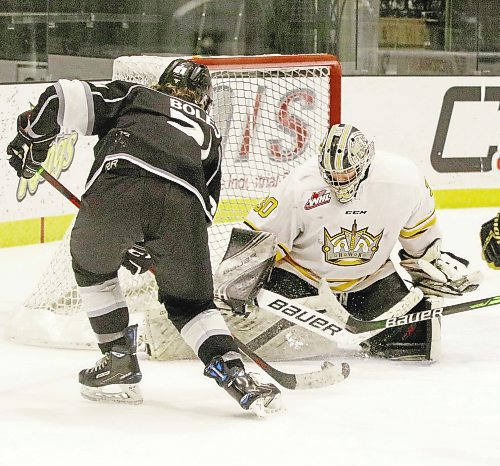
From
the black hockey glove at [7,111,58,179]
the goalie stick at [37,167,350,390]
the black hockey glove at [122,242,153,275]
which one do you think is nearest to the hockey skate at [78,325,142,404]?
the black hockey glove at [122,242,153,275]

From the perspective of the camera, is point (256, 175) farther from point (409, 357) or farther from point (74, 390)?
Result: point (74, 390)

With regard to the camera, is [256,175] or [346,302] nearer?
[346,302]

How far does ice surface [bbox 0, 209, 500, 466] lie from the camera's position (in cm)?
242

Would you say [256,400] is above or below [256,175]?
below

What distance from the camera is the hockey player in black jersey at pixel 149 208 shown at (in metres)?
2.61

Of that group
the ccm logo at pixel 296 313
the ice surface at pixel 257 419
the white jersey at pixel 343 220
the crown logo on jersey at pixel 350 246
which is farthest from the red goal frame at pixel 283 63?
the ice surface at pixel 257 419

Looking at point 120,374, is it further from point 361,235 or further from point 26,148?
point 361,235

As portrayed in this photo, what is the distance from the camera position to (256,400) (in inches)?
103

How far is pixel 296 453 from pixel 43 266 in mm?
2577

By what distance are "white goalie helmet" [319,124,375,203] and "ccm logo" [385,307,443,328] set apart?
0.37 meters

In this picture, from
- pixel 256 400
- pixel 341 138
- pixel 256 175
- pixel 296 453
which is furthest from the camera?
pixel 256 175

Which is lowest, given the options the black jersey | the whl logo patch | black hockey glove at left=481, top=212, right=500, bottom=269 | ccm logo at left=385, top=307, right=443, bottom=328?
ccm logo at left=385, top=307, right=443, bottom=328

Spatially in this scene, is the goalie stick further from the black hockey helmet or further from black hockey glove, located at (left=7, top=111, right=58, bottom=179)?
the black hockey helmet

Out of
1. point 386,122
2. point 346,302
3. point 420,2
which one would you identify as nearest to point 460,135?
point 386,122
